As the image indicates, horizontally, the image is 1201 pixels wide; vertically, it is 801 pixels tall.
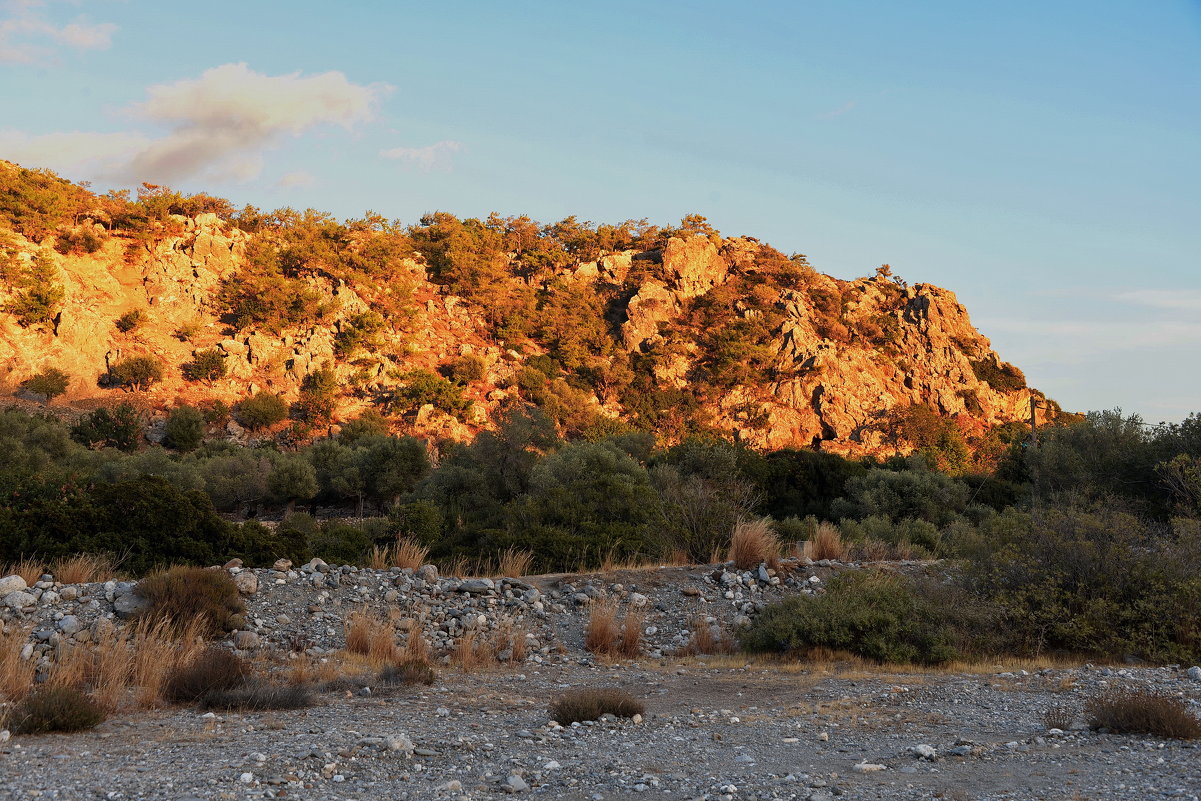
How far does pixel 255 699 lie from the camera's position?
23.1 ft

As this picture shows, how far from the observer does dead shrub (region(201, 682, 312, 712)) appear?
6938 millimetres

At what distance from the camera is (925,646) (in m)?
9.68

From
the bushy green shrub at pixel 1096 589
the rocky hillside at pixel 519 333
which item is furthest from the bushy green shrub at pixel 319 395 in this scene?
the bushy green shrub at pixel 1096 589

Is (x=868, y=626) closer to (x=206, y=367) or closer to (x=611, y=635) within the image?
(x=611, y=635)

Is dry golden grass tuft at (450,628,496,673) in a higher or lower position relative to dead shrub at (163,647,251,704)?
lower

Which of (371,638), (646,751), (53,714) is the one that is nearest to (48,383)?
(371,638)

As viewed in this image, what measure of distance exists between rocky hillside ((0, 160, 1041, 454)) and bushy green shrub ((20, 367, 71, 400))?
0.51 meters

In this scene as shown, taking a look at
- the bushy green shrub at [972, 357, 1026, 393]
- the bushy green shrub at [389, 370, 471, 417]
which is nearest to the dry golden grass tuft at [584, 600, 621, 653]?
the bushy green shrub at [389, 370, 471, 417]

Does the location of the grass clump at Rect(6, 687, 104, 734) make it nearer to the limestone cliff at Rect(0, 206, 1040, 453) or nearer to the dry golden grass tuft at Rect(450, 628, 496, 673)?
the dry golden grass tuft at Rect(450, 628, 496, 673)

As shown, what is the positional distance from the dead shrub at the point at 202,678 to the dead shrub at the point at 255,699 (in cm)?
11

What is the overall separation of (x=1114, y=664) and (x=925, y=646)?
6.06 feet

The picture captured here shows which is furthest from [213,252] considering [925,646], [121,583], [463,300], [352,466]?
[925,646]

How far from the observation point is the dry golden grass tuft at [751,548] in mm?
13727

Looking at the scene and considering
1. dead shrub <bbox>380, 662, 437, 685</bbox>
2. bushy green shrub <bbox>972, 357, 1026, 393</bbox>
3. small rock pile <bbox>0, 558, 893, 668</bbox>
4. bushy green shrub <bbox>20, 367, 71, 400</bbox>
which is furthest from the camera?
bushy green shrub <bbox>972, 357, 1026, 393</bbox>
